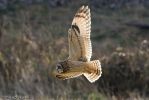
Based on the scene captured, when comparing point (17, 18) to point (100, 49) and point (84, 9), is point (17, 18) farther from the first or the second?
point (84, 9)

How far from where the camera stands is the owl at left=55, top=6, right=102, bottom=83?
13.1ft

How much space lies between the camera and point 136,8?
1669cm

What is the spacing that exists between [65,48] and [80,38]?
334 inches

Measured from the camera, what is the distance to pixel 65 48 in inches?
499

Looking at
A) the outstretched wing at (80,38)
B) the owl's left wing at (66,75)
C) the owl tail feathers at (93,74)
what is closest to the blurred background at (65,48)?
the outstretched wing at (80,38)

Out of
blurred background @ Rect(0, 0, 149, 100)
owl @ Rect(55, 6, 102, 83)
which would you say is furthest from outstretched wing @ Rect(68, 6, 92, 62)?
blurred background @ Rect(0, 0, 149, 100)

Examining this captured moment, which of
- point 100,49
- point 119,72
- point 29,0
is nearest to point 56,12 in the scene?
point 29,0

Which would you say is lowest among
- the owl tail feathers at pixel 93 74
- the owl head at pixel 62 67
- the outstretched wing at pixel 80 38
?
the owl tail feathers at pixel 93 74

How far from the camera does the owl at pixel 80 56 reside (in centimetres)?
399

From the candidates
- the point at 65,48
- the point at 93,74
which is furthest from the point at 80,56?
the point at 65,48

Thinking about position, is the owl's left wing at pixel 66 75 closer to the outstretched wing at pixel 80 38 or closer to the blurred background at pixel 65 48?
the outstretched wing at pixel 80 38

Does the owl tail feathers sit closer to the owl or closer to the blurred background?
the owl

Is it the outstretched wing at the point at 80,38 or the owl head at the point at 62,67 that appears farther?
the outstretched wing at the point at 80,38

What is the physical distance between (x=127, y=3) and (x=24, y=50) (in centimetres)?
513
